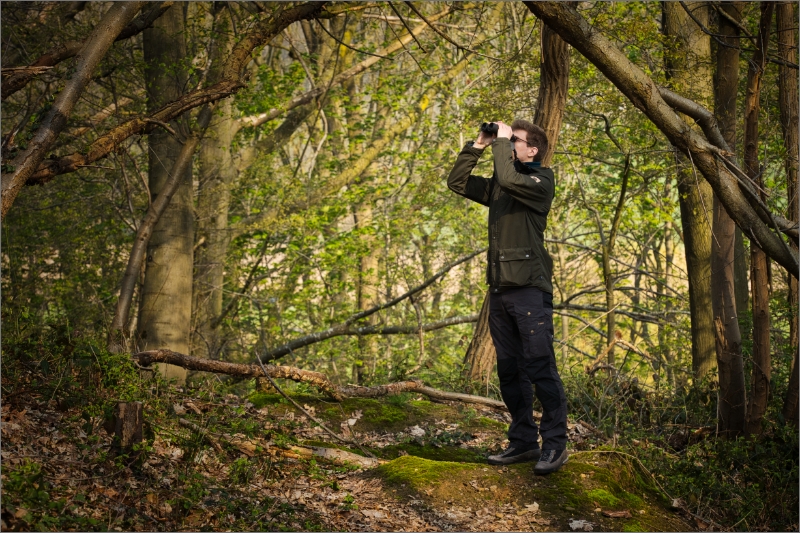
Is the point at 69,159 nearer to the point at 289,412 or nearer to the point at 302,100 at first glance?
the point at 289,412

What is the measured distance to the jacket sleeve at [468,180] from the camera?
537cm

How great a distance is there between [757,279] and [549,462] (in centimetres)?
297

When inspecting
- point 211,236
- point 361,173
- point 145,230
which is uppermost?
point 361,173

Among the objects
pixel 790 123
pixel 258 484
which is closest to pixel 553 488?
pixel 258 484

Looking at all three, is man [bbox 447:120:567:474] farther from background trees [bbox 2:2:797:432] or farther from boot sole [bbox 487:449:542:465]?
background trees [bbox 2:2:797:432]

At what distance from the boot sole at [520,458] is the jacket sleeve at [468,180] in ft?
6.17

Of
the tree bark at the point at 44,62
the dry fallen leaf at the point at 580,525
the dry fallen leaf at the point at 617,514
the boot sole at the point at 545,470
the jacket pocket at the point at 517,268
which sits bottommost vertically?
the dry fallen leaf at the point at 580,525

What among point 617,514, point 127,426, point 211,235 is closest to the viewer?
point 127,426

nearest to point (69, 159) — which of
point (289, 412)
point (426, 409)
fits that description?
point (289, 412)

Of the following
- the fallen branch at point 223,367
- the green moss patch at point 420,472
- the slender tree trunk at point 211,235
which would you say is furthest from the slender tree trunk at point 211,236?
the green moss patch at point 420,472

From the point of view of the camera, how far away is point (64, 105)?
5.31 metres

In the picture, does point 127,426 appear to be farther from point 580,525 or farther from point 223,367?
point 580,525

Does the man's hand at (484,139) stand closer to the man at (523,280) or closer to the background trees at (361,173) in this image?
the man at (523,280)

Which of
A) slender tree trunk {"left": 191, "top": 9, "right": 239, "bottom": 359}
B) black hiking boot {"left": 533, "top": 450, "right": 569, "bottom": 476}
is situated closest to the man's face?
black hiking boot {"left": 533, "top": 450, "right": 569, "bottom": 476}
